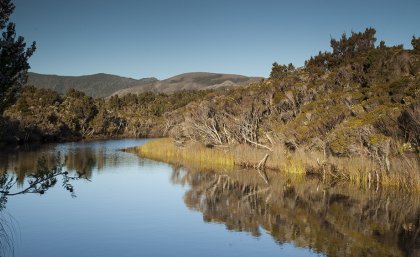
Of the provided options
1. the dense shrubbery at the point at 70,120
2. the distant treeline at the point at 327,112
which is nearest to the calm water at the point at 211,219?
the distant treeline at the point at 327,112

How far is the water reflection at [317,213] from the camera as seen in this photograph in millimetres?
13798

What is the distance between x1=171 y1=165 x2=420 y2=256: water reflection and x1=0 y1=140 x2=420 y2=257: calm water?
0.03m

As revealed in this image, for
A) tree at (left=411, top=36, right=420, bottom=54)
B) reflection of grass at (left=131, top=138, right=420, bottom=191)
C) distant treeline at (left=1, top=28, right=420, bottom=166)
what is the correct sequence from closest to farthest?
reflection of grass at (left=131, top=138, right=420, bottom=191), distant treeline at (left=1, top=28, right=420, bottom=166), tree at (left=411, top=36, right=420, bottom=54)

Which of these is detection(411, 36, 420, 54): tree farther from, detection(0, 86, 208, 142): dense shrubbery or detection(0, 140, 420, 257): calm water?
detection(0, 86, 208, 142): dense shrubbery

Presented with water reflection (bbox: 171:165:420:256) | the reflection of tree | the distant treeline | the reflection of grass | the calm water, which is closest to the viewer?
the reflection of tree

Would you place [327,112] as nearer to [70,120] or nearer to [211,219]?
[211,219]

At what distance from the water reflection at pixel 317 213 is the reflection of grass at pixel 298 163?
2.88 feet

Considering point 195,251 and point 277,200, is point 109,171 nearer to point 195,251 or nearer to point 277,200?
point 277,200

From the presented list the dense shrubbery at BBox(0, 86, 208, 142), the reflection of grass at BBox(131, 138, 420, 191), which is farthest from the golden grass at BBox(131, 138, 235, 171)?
the dense shrubbery at BBox(0, 86, 208, 142)

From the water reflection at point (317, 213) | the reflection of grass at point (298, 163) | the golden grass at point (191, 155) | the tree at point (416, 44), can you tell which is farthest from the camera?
the tree at point (416, 44)

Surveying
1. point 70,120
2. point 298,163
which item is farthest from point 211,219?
point 70,120

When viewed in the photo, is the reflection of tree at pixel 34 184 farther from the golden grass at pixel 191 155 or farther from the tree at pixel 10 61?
the golden grass at pixel 191 155

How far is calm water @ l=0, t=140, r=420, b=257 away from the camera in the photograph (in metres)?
13.3

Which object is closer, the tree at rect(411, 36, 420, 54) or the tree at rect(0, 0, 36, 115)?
the tree at rect(0, 0, 36, 115)
